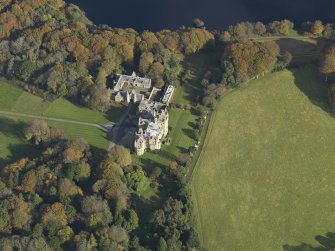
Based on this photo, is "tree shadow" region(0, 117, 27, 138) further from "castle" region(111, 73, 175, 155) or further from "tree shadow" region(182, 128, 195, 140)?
"tree shadow" region(182, 128, 195, 140)

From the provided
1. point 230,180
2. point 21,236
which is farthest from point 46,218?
point 230,180

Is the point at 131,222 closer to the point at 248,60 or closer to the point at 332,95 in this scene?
the point at 248,60

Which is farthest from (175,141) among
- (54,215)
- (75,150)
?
(54,215)

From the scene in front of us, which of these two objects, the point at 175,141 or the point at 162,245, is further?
the point at 175,141

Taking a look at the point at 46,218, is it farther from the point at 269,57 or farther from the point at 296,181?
the point at 269,57

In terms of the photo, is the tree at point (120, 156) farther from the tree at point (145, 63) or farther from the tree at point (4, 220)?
the tree at point (145, 63)

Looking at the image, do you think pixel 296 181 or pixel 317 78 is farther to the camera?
pixel 317 78

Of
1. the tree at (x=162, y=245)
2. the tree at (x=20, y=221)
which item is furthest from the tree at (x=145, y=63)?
the tree at (x=20, y=221)
